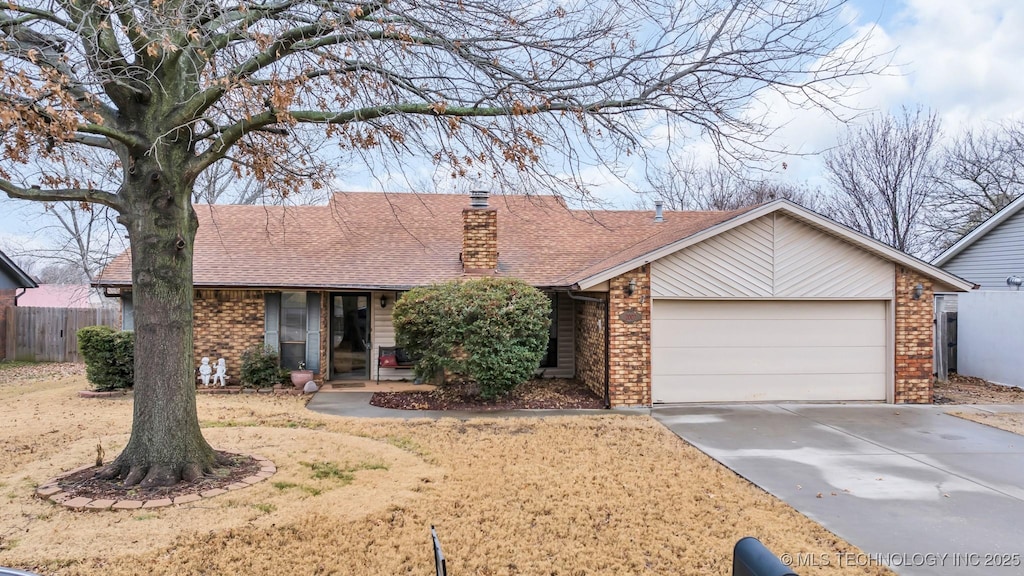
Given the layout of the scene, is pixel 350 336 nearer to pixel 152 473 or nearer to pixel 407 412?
pixel 407 412

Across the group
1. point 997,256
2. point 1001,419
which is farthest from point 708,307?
point 997,256

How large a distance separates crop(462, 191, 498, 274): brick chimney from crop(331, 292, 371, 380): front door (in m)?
2.40

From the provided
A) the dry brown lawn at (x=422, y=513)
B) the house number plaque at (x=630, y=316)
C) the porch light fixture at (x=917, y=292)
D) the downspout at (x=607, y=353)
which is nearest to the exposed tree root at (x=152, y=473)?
the dry brown lawn at (x=422, y=513)

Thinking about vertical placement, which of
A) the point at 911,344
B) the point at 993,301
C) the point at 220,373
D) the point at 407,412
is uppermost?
the point at 993,301

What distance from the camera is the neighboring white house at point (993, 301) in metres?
12.8

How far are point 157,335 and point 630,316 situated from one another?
7067mm

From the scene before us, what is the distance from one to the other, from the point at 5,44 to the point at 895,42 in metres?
7.22

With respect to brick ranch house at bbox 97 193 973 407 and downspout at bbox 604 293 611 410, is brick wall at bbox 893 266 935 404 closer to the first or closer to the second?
brick ranch house at bbox 97 193 973 407

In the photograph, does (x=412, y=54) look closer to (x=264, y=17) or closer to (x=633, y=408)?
(x=264, y=17)

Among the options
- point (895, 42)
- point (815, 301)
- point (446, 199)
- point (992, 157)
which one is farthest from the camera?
point (992, 157)

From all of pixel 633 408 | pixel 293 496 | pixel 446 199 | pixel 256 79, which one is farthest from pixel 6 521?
pixel 446 199

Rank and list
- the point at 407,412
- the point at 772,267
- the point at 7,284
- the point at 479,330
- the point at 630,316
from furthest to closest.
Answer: the point at 7,284 < the point at 772,267 < the point at 630,316 < the point at 479,330 < the point at 407,412

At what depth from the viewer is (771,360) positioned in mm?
10852

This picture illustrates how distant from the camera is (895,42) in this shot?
5340 millimetres
